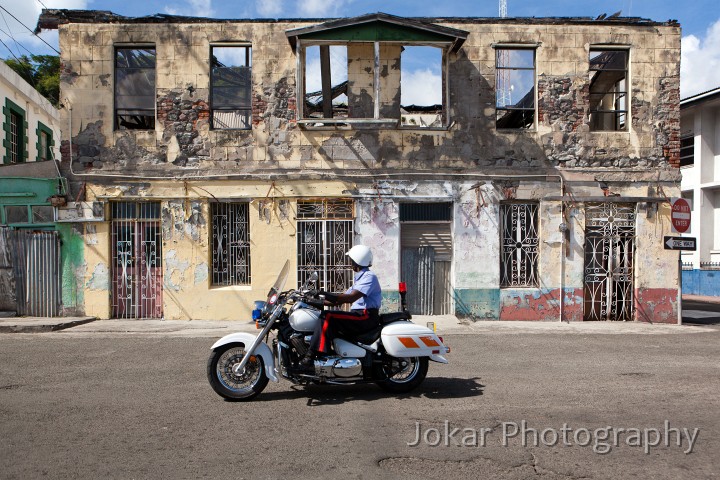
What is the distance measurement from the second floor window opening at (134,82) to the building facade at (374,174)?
1.3 inches

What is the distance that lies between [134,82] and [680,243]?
1262 cm

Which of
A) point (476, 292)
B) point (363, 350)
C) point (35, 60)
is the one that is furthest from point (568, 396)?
point (35, 60)

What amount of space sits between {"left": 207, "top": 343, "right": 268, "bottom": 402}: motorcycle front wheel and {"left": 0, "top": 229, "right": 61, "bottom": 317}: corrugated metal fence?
918cm

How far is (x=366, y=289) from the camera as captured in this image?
6.37m

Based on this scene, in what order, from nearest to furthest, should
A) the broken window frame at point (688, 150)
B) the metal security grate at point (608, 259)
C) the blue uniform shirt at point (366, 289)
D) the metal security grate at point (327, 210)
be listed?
the blue uniform shirt at point (366, 289) → the metal security grate at point (327, 210) → the metal security grate at point (608, 259) → the broken window frame at point (688, 150)

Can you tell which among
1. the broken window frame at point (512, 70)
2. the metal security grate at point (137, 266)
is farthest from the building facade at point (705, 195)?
the metal security grate at point (137, 266)

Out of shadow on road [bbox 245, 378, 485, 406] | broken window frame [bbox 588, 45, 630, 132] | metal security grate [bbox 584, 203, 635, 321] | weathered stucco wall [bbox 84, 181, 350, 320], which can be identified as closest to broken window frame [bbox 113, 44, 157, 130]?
weathered stucco wall [bbox 84, 181, 350, 320]

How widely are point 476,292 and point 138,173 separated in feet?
26.4

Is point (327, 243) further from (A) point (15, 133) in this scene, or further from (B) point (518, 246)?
(A) point (15, 133)

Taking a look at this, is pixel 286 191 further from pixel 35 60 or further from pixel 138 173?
pixel 35 60

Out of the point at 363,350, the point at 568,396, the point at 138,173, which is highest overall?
the point at 138,173

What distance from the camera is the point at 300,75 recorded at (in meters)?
13.4

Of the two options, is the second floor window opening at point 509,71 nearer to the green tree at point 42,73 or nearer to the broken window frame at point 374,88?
the broken window frame at point 374,88

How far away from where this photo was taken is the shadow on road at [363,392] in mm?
6273
